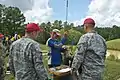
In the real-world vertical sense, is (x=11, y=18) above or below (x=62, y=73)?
above

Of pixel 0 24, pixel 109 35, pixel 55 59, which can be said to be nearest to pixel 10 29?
pixel 0 24

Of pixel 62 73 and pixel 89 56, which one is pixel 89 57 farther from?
pixel 62 73

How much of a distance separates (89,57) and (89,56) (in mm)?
17

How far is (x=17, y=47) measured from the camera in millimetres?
5008

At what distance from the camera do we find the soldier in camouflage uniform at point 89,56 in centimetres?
537

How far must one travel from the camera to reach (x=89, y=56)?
17.8ft

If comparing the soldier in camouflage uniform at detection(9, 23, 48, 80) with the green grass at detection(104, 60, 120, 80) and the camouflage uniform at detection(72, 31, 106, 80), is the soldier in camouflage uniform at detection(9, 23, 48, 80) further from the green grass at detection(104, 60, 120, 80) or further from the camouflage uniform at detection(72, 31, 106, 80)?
the green grass at detection(104, 60, 120, 80)

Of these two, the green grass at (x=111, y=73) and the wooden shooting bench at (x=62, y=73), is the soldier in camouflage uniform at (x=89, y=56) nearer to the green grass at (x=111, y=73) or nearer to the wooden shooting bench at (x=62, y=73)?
the wooden shooting bench at (x=62, y=73)

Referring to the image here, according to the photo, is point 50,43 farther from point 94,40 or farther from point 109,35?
point 109,35

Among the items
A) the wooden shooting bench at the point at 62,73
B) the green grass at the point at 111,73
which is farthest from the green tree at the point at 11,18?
the wooden shooting bench at the point at 62,73

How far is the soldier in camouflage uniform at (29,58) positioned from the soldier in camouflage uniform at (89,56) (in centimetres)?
75

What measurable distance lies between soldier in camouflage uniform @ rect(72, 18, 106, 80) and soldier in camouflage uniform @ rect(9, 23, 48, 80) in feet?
2.45

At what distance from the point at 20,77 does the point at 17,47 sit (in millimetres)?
487

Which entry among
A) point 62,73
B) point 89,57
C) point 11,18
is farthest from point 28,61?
point 11,18
